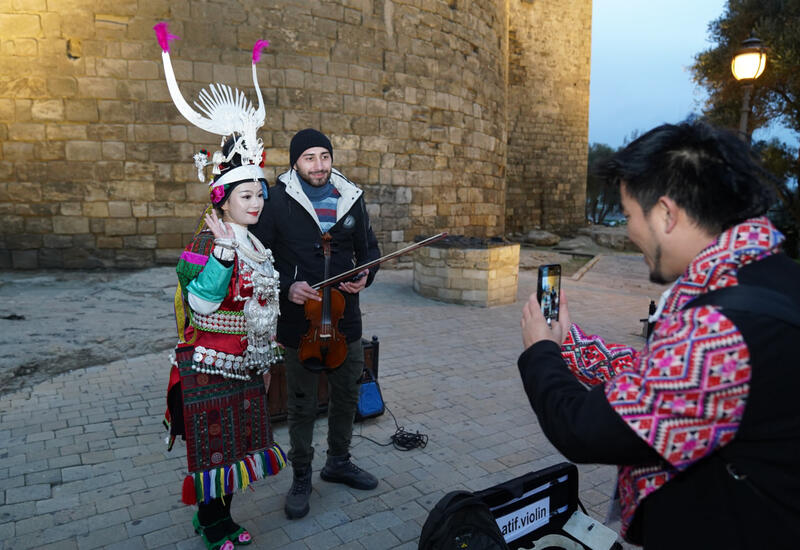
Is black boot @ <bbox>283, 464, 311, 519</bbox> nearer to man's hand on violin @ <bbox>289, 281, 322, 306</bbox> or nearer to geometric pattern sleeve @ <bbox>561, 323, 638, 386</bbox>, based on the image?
man's hand on violin @ <bbox>289, 281, 322, 306</bbox>

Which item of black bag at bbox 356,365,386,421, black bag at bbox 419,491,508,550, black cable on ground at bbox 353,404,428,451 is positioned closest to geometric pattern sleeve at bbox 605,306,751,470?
black bag at bbox 419,491,508,550

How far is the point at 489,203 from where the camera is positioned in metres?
14.0

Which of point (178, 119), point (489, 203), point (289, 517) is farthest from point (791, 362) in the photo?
point (489, 203)

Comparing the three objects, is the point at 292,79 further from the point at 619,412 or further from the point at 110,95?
the point at 619,412

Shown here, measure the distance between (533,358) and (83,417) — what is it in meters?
3.95

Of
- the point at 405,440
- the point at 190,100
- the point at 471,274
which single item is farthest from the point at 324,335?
the point at 190,100

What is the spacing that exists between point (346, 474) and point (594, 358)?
2.06m

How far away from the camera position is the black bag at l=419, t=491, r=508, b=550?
6.53 ft

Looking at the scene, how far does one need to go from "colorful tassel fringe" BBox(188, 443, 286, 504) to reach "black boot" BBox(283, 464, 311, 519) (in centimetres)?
32

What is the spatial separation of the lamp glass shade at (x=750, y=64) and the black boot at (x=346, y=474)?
677cm

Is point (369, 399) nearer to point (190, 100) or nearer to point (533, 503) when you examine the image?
point (533, 503)

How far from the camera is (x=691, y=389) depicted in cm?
106

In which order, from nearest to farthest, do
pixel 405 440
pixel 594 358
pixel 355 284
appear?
1. pixel 594 358
2. pixel 355 284
3. pixel 405 440

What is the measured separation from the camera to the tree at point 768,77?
49.4 ft
